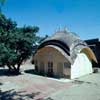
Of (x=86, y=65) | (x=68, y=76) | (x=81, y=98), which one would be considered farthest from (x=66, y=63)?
(x=81, y=98)

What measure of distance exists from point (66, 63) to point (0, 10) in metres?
10.3

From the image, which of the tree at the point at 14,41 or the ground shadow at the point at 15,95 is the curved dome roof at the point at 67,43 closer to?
the tree at the point at 14,41

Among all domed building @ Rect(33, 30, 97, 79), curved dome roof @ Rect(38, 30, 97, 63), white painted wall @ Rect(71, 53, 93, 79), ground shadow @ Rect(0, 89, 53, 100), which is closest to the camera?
ground shadow @ Rect(0, 89, 53, 100)

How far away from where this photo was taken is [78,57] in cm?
2170

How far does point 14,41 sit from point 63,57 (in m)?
6.33

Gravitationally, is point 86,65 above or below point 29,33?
below

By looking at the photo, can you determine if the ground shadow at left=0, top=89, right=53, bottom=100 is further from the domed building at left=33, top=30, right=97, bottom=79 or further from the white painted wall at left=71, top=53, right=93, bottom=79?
the white painted wall at left=71, top=53, right=93, bottom=79

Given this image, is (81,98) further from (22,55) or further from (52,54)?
(22,55)

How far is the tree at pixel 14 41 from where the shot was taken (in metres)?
20.5

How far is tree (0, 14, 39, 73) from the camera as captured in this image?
20.5 meters

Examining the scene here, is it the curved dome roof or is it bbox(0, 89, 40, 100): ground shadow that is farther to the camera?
the curved dome roof

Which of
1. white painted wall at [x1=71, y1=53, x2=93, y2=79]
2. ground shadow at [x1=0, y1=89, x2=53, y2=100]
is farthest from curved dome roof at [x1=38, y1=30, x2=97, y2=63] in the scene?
ground shadow at [x1=0, y1=89, x2=53, y2=100]

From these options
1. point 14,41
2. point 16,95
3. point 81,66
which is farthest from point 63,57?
point 16,95

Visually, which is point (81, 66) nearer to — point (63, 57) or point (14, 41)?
point (63, 57)
